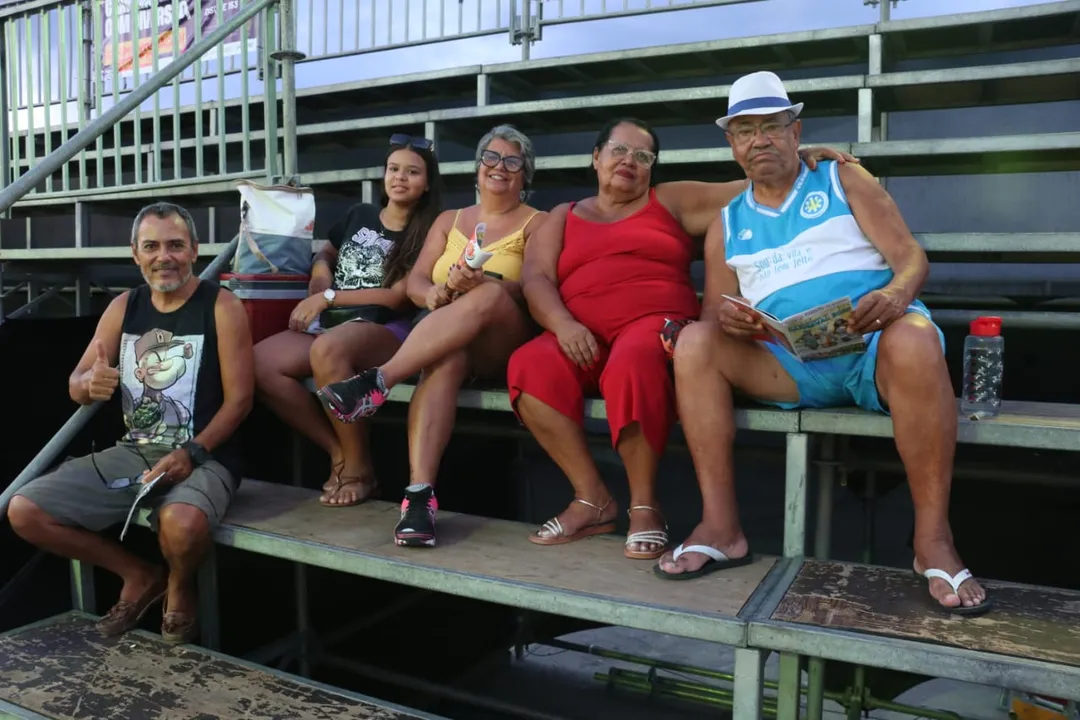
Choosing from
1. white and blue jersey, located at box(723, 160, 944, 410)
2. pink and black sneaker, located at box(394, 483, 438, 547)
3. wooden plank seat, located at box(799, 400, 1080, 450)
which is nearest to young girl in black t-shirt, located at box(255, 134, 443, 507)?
pink and black sneaker, located at box(394, 483, 438, 547)

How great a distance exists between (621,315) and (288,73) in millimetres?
1930

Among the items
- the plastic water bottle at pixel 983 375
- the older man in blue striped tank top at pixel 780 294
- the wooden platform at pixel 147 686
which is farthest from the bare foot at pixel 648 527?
the plastic water bottle at pixel 983 375

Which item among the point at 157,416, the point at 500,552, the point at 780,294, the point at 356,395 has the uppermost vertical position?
the point at 780,294

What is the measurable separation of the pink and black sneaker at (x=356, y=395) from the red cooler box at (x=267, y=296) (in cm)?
76

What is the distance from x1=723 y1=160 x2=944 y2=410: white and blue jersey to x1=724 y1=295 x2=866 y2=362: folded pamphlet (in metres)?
0.05

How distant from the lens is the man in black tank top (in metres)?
2.40

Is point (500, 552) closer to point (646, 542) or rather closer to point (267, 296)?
point (646, 542)

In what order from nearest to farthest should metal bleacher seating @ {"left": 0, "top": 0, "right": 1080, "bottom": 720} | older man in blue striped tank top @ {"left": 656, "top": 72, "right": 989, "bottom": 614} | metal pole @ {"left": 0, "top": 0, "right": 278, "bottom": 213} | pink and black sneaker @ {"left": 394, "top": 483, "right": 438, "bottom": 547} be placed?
metal bleacher seating @ {"left": 0, "top": 0, "right": 1080, "bottom": 720} < older man in blue striped tank top @ {"left": 656, "top": 72, "right": 989, "bottom": 614} < pink and black sneaker @ {"left": 394, "top": 483, "right": 438, "bottom": 547} < metal pole @ {"left": 0, "top": 0, "right": 278, "bottom": 213}

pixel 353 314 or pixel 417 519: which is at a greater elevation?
pixel 353 314

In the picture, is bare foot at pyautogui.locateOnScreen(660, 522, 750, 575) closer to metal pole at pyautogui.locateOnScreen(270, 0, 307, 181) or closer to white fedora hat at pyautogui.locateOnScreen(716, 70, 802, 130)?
white fedora hat at pyautogui.locateOnScreen(716, 70, 802, 130)

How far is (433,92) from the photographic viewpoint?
4445 mm

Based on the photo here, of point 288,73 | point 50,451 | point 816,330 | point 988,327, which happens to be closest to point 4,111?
point 288,73

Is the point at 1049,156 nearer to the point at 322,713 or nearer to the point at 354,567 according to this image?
the point at 354,567

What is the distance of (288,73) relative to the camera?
335cm
